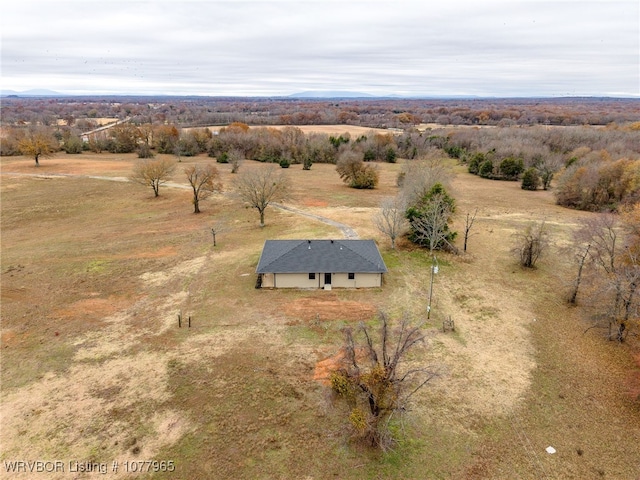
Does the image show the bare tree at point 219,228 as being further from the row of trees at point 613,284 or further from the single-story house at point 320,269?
the row of trees at point 613,284

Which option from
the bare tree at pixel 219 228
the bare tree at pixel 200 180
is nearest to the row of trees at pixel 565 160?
the bare tree at pixel 219 228

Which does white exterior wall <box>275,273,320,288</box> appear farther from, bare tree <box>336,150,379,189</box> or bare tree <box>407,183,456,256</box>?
bare tree <box>336,150,379,189</box>

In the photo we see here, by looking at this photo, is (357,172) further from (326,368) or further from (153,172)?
(326,368)

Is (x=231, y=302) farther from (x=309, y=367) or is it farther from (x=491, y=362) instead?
(x=491, y=362)

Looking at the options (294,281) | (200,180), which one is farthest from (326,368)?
(200,180)

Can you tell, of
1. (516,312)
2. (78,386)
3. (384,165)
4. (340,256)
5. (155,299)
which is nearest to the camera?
(78,386)

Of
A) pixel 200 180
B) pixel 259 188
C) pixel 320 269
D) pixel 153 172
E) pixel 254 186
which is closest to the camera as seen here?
pixel 320 269

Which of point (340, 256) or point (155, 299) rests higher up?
point (340, 256)

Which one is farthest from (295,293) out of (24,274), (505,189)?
(505,189)
